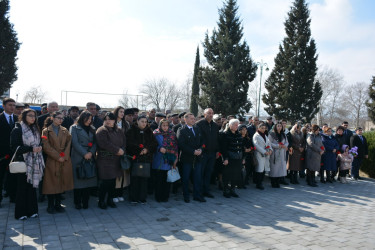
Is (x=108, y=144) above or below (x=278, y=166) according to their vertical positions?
above

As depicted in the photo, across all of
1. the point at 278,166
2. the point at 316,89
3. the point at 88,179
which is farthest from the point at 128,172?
the point at 316,89

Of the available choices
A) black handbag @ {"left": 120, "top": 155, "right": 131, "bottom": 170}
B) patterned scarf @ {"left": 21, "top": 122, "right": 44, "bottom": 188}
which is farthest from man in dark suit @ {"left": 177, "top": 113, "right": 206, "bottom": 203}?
patterned scarf @ {"left": 21, "top": 122, "right": 44, "bottom": 188}

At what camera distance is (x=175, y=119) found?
29.2 feet

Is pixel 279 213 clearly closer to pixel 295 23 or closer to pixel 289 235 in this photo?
pixel 289 235

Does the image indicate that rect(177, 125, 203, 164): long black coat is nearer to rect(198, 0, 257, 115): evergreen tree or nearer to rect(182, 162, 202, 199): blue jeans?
rect(182, 162, 202, 199): blue jeans

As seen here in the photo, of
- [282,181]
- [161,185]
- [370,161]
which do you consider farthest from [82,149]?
[370,161]

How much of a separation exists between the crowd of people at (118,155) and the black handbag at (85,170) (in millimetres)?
19

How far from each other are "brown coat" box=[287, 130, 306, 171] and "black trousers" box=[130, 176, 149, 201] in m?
5.11

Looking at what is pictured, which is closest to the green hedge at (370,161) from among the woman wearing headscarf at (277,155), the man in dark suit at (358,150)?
the man in dark suit at (358,150)

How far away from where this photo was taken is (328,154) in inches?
368

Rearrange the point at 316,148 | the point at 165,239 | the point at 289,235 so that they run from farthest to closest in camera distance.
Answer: the point at 316,148 → the point at 289,235 → the point at 165,239

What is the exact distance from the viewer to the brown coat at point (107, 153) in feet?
17.9

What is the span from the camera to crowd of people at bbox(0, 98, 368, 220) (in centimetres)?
495

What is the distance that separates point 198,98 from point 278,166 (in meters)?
20.0
